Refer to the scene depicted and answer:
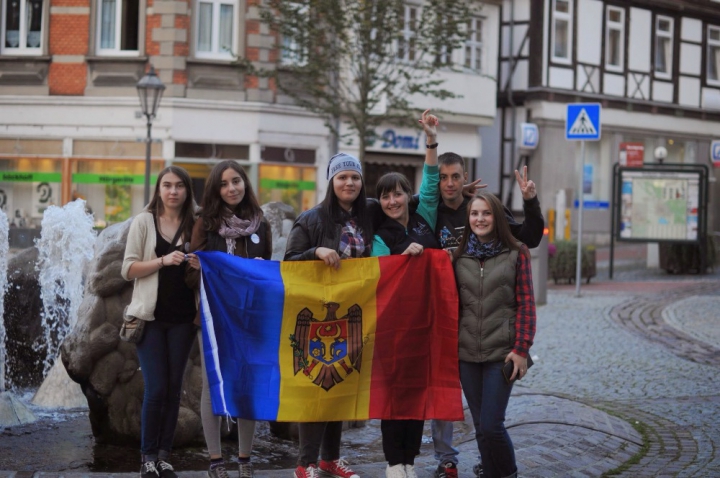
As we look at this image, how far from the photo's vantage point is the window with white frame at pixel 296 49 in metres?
24.8

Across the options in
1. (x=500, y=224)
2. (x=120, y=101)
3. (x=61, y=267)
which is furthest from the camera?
(x=120, y=101)

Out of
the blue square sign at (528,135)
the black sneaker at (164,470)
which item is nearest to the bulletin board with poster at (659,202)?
the blue square sign at (528,135)

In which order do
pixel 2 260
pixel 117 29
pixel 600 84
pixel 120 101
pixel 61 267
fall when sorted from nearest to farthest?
pixel 2 260 < pixel 61 267 < pixel 120 101 < pixel 117 29 < pixel 600 84

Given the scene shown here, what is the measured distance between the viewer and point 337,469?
653cm

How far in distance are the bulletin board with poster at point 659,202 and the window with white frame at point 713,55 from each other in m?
17.5

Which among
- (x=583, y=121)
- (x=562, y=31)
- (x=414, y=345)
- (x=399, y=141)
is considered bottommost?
(x=414, y=345)

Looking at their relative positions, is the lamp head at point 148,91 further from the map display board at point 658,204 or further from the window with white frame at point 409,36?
the map display board at point 658,204

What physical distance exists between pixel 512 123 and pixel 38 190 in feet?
52.3

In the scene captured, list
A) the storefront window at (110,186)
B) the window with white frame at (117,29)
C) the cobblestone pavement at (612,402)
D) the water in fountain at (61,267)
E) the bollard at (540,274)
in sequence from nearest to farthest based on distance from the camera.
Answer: the cobblestone pavement at (612,402) → the water in fountain at (61,267) → the bollard at (540,274) → the storefront window at (110,186) → the window with white frame at (117,29)

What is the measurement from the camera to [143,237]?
6.28 metres

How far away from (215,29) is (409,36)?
5.42 meters

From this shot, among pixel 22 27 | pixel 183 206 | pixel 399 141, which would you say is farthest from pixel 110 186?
pixel 183 206

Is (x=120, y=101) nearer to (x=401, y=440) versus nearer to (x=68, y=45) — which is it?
(x=68, y=45)

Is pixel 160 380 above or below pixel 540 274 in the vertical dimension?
below
